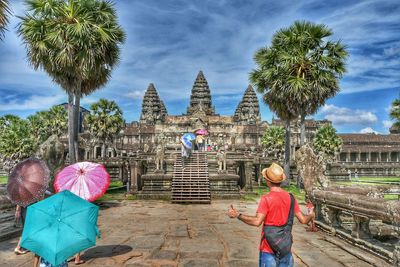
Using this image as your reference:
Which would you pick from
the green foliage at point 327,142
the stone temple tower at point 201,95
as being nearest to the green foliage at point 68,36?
the green foliage at point 327,142

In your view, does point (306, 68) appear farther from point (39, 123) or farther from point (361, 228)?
point (39, 123)

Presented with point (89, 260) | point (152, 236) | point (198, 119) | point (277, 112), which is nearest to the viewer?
point (89, 260)

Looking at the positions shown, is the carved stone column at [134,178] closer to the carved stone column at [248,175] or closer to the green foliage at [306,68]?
the carved stone column at [248,175]

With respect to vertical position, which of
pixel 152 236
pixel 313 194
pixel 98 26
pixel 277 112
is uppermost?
pixel 98 26

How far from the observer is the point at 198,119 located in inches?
3054

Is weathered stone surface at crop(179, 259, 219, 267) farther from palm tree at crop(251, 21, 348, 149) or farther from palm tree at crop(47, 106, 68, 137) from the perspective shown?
palm tree at crop(47, 106, 68, 137)

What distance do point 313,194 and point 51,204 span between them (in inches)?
259

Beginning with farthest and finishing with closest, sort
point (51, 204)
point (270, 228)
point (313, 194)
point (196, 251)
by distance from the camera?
point (313, 194) < point (196, 251) < point (51, 204) < point (270, 228)

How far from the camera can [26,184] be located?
613 cm

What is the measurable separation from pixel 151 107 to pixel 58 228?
9263 centimetres

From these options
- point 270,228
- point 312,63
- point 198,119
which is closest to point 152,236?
point 270,228

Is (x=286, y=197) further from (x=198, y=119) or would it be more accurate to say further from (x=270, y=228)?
(x=198, y=119)

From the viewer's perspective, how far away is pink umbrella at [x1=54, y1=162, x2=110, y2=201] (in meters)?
6.74

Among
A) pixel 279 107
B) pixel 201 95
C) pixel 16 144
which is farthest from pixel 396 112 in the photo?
pixel 201 95
